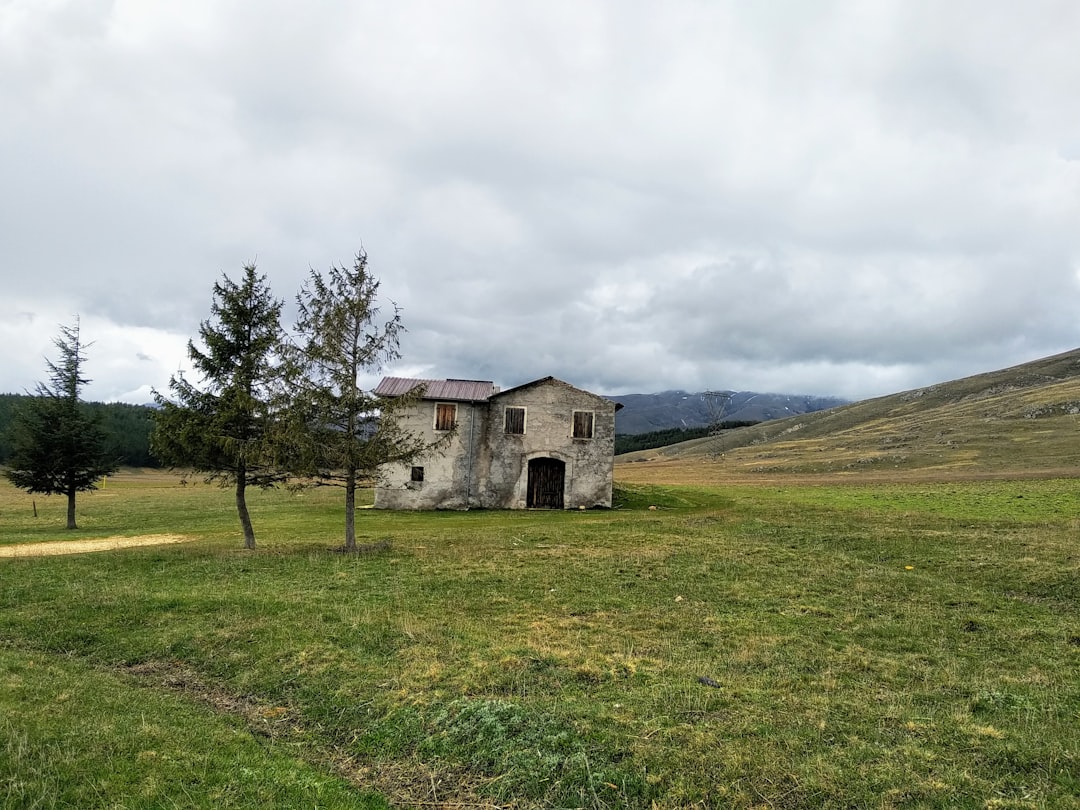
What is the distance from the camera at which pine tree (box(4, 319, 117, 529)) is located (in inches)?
1321

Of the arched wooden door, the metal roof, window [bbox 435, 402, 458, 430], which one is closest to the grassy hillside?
the arched wooden door

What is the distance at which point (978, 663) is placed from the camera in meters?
10.3

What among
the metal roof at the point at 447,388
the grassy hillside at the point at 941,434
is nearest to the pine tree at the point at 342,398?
the metal roof at the point at 447,388

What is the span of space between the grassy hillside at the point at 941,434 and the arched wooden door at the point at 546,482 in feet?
136

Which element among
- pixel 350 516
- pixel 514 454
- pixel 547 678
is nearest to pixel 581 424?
pixel 514 454

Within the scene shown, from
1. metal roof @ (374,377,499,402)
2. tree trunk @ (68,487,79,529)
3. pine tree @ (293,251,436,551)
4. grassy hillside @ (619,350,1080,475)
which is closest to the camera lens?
pine tree @ (293,251,436,551)

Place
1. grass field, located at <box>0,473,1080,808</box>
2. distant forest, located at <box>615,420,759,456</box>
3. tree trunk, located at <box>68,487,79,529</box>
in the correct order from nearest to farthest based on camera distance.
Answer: grass field, located at <box>0,473,1080,808</box>
tree trunk, located at <box>68,487,79,529</box>
distant forest, located at <box>615,420,759,456</box>

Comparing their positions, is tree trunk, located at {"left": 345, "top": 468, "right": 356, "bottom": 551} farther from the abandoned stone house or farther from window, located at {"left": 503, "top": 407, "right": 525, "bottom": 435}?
window, located at {"left": 503, "top": 407, "right": 525, "bottom": 435}

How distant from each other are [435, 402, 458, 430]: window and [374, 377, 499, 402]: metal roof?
56 centimetres

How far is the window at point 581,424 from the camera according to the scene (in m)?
42.3

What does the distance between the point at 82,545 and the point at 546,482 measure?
2601 centimetres

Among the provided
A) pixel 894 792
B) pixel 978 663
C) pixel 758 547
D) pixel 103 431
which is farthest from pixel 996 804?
pixel 103 431

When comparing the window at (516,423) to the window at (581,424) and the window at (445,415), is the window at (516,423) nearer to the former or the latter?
the window at (445,415)

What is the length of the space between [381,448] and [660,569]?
1049cm
